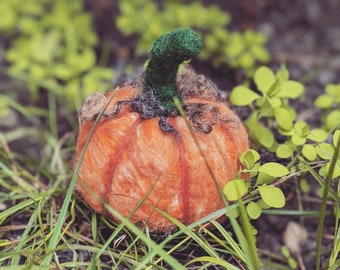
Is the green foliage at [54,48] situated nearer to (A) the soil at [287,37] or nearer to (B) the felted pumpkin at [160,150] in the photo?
(A) the soil at [287,37]

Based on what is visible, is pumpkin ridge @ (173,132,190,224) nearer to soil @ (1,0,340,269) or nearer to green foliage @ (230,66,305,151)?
green foliage @ (230,66,305,151)

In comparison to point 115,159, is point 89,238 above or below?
below

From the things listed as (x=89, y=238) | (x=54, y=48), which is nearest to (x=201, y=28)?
(x=54, y=48)

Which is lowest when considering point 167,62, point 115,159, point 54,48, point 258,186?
point 258,186

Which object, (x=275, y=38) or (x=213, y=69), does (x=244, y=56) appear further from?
(x=275, y=38)

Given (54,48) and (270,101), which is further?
(54,48)

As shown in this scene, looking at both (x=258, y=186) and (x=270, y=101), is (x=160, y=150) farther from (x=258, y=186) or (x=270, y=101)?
(x=270, y=101)
